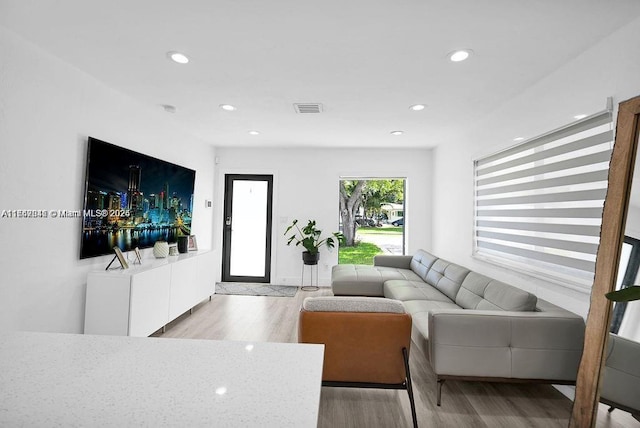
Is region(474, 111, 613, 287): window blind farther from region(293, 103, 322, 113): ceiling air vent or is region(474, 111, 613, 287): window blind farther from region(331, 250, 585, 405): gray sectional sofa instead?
region(293, 103, 322, 113): ceiling air vent

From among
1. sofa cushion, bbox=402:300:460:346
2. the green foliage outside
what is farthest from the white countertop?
the green foliage outside

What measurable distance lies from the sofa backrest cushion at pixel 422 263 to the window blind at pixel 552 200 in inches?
32.8

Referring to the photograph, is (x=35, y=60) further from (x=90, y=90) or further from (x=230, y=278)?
(x=230, y=278)

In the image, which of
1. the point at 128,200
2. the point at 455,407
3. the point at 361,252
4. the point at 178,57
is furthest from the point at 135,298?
the point at 361,252

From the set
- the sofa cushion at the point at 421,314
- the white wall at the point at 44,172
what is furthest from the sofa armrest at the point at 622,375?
the white wall at the point at 44,172

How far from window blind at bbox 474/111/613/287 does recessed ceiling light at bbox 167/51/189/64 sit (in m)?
3.00

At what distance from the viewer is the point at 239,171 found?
5.53m

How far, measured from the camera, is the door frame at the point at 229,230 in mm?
5551

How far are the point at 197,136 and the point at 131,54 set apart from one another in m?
2.42

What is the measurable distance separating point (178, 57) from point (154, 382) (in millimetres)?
2412

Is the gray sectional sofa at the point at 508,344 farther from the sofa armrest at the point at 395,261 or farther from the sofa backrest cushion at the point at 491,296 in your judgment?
the sofa armrest at the point at 395,261

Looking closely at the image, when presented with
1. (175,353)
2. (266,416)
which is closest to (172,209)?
(175,353)

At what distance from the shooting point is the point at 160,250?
3.55 metres

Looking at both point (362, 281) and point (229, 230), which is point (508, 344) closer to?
point (362, 281)
